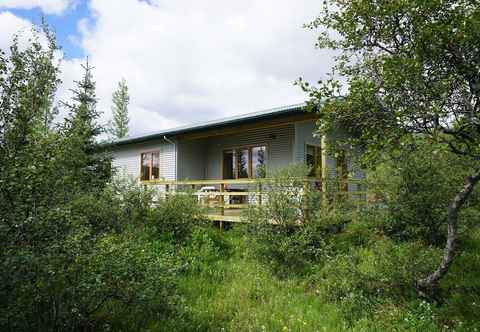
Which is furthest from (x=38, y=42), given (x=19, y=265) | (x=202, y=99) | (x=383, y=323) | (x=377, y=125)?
(x=202, y=99)

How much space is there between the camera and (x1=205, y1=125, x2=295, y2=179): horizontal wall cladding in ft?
40.2

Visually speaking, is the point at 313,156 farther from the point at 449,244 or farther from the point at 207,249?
the point at 449,244

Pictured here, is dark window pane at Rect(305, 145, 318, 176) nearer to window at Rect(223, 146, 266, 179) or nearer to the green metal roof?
window at Rect(223, 146, 266, 179)

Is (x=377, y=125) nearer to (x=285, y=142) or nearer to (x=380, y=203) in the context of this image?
(x=380, y=203)

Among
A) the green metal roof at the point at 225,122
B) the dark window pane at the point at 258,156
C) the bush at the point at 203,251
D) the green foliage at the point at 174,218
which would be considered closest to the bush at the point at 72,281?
the bush at the point at 203,251

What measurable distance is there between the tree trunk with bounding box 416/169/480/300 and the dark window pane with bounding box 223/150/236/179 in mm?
10210

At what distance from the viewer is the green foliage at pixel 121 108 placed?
34281 millimetres

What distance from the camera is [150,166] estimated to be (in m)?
15.9

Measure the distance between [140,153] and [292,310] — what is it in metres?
A: 13.6

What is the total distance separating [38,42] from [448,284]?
6339 mm

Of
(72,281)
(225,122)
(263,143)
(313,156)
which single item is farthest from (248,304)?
(263,143)

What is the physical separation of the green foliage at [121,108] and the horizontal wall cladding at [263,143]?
2203cm

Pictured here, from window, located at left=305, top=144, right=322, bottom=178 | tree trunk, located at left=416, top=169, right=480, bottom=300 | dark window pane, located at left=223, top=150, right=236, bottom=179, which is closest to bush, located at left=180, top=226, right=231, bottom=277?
tree trunk, located at left=416, top=169, right=480, bottom=300

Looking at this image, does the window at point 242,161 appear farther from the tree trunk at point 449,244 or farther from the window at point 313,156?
the tree trunk at point 449,244
